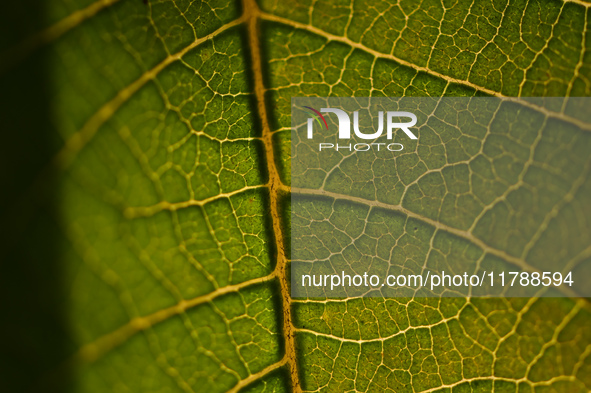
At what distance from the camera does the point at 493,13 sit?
1000 millimetres

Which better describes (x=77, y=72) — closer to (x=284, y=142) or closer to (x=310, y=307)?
(x=284, y=142)

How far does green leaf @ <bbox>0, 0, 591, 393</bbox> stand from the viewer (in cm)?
81

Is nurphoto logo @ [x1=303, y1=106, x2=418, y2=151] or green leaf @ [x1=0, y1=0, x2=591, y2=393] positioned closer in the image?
green leaf @ [x1=0, y1=0, x2=591, y2=393]

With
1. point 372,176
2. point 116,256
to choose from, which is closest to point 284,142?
point 372,176

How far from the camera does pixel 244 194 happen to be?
0.93 meters

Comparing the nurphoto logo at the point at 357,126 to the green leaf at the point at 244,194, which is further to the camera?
the nurphoto logo at the point at 357,126

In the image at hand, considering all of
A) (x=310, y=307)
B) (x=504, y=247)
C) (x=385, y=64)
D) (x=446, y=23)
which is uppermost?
(x=446, y=23)

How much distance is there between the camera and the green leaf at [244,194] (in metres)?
0.81

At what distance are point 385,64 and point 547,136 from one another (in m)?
0.49
